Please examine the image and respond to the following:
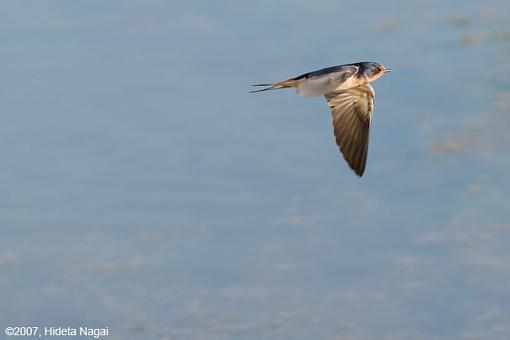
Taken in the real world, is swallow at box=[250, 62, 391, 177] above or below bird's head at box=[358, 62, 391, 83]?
below

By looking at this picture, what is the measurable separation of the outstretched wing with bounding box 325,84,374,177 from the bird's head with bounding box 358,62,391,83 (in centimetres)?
22

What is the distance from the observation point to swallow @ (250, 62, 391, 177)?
5531 millimetres

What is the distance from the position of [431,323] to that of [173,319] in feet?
3.67

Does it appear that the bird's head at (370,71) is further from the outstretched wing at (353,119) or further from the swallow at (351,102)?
the outstretched wing at (353,119)

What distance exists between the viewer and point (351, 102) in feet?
19.6

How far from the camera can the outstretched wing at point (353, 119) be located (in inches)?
230

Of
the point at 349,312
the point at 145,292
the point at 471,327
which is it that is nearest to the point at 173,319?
the point at 145,292

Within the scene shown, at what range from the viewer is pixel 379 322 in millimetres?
7812

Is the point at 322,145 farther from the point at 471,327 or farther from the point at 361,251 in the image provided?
the point at 471,327

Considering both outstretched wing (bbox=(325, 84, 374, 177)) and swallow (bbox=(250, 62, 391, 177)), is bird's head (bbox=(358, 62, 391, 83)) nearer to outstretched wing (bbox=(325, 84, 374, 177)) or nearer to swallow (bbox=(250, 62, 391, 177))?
swallow (bbox=(250, 62, 391, 177))

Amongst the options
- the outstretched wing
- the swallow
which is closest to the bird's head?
the swallow

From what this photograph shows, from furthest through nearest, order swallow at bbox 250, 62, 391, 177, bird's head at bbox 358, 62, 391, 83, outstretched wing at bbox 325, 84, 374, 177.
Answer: outstretched wing at bbox 325, 84, 374, 177
bird's head at bbox 358, 62, 391, 83
swallow at bbox 250, 62, 391, 177

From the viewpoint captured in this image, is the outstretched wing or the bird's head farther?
the outstretched wing

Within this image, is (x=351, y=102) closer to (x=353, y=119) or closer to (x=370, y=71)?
(x=353, y=119)
